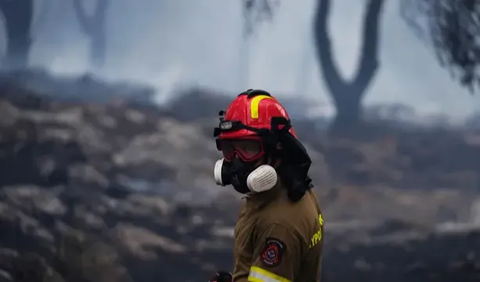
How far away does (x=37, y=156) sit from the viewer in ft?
11.5

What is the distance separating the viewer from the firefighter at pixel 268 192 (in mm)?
1622

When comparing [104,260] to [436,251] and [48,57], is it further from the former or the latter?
[436,251]

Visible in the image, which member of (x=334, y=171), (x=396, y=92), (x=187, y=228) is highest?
(x=396, y=92)

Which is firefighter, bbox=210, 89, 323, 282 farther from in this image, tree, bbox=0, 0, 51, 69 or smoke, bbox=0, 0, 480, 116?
tree, bbox=0, 0, 51, 69

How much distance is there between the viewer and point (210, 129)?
3551 millimetres

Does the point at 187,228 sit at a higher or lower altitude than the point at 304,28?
lower

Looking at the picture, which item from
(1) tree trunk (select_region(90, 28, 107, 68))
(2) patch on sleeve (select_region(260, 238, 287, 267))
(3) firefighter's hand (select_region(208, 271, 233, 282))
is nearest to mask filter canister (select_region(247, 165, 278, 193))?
(2) patch on sleeve (select_region(260, 238, 287, 267))

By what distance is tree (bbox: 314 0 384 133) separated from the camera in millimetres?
3508

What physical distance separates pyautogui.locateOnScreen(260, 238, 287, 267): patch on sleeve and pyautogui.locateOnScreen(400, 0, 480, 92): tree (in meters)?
2.25

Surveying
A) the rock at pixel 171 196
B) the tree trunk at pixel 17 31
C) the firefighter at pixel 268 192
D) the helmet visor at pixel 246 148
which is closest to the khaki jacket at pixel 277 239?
the firefighter at pixel 268 192

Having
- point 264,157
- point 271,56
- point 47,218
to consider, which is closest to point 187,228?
point 47,218

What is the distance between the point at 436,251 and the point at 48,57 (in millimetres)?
2381

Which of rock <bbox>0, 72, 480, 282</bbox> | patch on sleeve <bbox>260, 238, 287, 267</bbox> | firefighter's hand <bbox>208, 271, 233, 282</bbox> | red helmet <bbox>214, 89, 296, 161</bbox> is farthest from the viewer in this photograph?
rock <bbox>0, 72, 480, 282</bbox>

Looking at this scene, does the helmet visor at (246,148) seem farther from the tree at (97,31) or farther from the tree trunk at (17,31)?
the tree trunk at (17,31)
